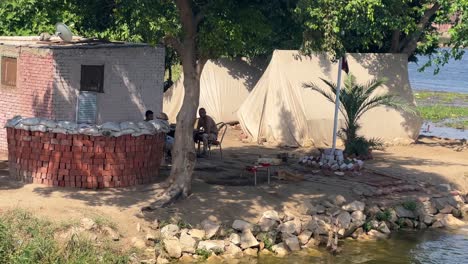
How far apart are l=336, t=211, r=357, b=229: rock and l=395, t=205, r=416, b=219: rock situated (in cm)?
151

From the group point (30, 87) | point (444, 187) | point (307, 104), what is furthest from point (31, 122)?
point (307, 104)

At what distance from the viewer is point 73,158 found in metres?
14.4

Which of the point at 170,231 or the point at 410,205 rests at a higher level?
the point at 410,205

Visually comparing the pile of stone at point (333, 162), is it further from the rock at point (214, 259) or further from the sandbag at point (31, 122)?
the sandbag at point (31, 122)

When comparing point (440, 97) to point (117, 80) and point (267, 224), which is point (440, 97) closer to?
point (117, 80)

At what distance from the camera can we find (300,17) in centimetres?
1455

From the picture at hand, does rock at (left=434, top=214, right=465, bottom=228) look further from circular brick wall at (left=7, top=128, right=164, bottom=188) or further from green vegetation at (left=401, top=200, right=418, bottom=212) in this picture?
circular brick wall at (left=7, top=128, right=164, bottom=188)

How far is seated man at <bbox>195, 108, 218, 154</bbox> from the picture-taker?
18.1 metres

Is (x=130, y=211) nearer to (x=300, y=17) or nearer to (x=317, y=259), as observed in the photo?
(x=317, y=259)

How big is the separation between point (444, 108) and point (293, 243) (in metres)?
25.2

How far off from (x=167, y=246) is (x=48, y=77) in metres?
5.12

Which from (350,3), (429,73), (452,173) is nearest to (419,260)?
(452,173)

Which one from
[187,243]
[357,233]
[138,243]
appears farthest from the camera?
[357,233]

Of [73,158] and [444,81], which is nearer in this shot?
[73,158]
